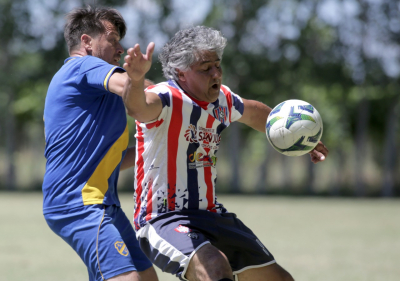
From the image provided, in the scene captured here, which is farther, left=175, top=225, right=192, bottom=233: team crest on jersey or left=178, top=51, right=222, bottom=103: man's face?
left=178, top=51, right=222, bottom=103: man's face

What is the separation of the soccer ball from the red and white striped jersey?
0.66m

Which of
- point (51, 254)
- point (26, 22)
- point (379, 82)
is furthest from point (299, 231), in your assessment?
point (26, 22)

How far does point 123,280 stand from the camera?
3.14m

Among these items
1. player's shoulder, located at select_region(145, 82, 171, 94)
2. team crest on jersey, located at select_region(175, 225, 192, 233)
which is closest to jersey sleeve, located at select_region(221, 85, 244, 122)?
player's shoulder, located at select_region(145, 82, 171, 94)

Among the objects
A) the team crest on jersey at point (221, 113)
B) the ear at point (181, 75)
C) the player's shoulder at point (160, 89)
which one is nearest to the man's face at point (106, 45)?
the player's shoulder at point (160, 89)

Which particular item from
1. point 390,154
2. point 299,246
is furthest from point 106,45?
point 390,154

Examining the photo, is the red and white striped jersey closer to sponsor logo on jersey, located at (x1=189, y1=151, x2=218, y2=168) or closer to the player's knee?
sponsor logo on jersey, located at (x1=189, y1=151, x2=218, y2=168)

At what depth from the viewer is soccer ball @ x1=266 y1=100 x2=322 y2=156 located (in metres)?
4.04

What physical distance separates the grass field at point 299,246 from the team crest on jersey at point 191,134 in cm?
356

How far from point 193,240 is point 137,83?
1.12 m

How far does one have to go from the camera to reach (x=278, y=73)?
27.5m

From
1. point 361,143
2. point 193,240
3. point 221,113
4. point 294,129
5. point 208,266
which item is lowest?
point 361,143

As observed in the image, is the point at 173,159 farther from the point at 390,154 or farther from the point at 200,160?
the point at 390,154

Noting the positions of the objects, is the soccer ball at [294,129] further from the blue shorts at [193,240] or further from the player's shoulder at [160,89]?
the player's shoulder at [160,89]
